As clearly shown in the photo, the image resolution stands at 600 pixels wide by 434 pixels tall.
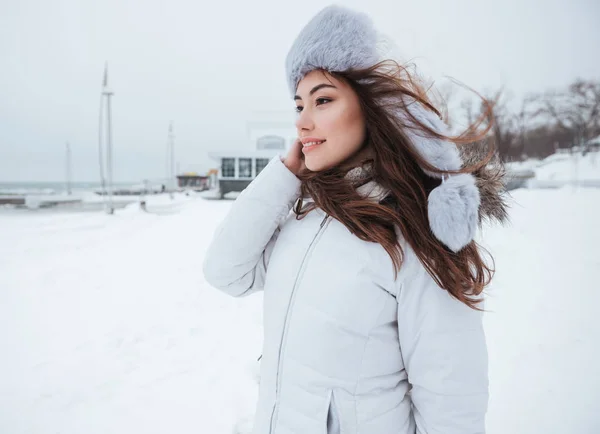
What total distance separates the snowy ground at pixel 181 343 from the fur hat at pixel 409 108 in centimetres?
32

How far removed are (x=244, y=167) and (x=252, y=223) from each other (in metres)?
31.5

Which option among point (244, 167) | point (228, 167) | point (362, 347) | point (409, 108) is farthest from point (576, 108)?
point (362, 347)

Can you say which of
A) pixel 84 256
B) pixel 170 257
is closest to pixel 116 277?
pixel 170 257

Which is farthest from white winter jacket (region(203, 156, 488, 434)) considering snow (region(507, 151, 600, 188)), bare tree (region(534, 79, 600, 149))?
bare tree (region(534, 79, 600, 149))

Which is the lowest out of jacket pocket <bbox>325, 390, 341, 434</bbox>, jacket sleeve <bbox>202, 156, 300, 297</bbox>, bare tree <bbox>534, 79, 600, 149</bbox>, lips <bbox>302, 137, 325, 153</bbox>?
jacket pocket <bbox>325, 390, 341, 434</bbox>

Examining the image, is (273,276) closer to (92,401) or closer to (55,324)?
(92,401)

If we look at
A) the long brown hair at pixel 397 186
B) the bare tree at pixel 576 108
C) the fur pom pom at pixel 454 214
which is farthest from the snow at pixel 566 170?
the fur pom pom at pixel 454 214

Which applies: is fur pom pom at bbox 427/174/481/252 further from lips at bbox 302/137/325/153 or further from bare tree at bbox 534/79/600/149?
bare tree at bbox 534/79/600/149

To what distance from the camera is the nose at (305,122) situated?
1278 mm

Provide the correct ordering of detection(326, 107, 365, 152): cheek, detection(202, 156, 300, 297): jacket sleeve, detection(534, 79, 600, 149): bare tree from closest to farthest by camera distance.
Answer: detection(326, 107, 365, 152): cheek < detection(202, 156, 300, 297): jacket sleeve < detection(534, 79, 600, 149): bare tree

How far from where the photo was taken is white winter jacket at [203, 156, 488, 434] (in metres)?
1.01

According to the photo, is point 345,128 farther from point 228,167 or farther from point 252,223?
point 228,167

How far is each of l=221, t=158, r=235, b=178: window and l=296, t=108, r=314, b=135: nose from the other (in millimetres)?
31882

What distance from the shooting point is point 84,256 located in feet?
26.3
